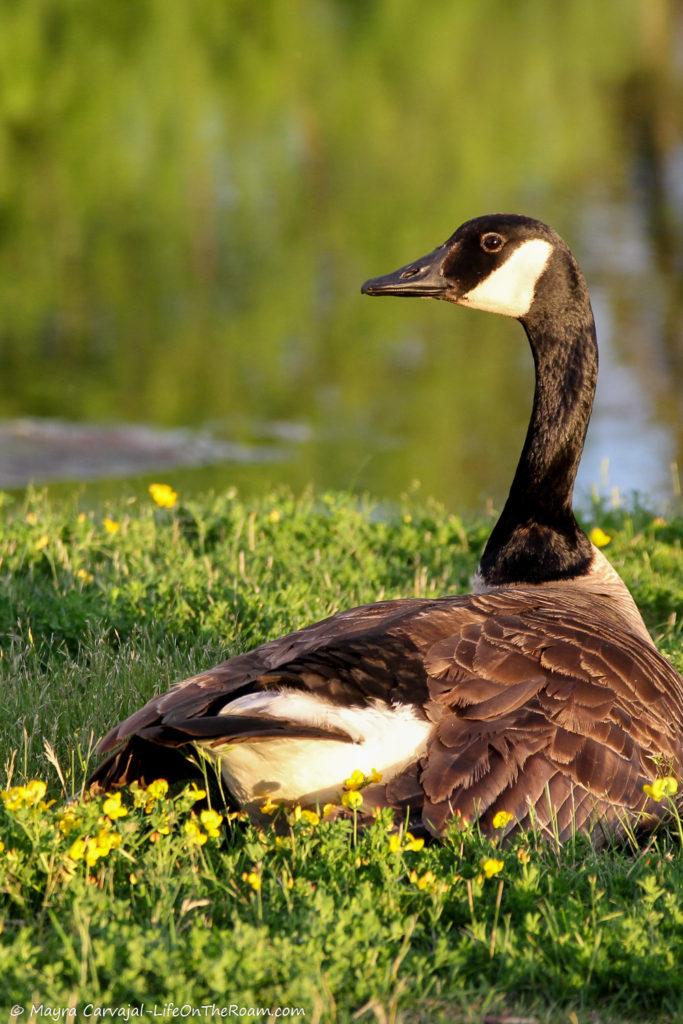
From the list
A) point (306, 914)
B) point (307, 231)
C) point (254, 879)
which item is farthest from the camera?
point (307, 231)

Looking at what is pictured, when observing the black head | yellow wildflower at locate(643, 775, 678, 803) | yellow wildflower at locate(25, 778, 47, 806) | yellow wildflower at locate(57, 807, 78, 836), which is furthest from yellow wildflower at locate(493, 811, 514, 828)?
the black head

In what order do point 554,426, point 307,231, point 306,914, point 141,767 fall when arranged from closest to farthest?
point 306,914, point 141,767, point 554,426, point 307,231

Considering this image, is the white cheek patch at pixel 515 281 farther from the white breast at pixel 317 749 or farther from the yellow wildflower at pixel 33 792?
the yellow wildflower at pixel 33 792

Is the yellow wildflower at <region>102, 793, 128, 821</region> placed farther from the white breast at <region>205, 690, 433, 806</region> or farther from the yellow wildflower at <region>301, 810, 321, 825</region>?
the yellow wildflower at <region>301, 810, 321, 825</region>

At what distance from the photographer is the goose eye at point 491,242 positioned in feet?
17.3

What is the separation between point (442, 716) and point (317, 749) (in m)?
0.36

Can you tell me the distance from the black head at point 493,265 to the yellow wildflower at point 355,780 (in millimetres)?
2249

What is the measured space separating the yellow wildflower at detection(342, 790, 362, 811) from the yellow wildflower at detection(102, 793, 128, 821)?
22.1 inches

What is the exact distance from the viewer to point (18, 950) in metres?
3.02

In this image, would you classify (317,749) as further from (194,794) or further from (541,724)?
(541,724)

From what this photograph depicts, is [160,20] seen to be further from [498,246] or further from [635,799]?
[635,799]

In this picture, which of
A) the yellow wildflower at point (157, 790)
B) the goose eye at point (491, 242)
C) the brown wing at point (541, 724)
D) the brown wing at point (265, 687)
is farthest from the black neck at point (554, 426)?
the yellow wildflower at point (157, 790)

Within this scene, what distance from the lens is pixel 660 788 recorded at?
147 inches

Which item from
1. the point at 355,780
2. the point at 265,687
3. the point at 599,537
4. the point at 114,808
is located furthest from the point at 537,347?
the point at 114,808
